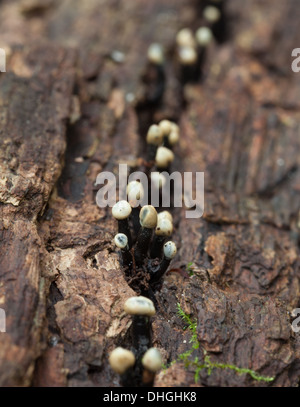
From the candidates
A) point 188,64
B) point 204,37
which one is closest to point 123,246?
point 188,64

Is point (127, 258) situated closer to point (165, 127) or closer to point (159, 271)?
point (159, 271)

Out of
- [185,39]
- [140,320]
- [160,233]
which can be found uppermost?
[185,39]

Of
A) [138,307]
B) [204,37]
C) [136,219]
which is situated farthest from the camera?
[204,37]

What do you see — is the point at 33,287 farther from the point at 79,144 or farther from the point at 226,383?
the point at 79,144

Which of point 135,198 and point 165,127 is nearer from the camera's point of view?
point 135,198

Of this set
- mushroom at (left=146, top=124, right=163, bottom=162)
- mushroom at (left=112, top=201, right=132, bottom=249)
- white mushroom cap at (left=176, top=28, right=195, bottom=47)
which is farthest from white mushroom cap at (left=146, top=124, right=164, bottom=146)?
white mushroom cap at (left=176, top=28, right=195, bottom=47)
